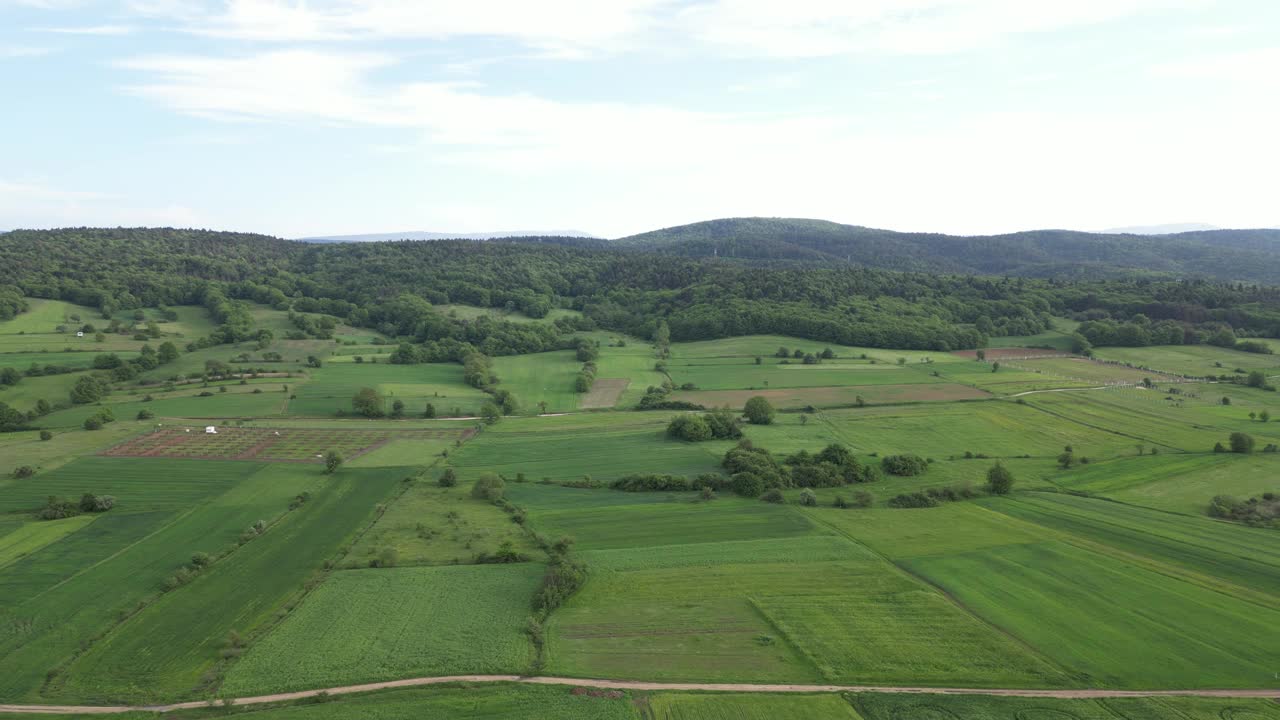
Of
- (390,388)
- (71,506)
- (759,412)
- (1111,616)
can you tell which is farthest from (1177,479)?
(71,506)

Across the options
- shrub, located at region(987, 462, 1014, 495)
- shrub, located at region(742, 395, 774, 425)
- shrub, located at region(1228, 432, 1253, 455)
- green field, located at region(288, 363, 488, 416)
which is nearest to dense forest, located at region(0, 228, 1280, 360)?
green field, located at region(288, 363, 488, 416)

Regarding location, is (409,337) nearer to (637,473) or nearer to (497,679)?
(637,473)

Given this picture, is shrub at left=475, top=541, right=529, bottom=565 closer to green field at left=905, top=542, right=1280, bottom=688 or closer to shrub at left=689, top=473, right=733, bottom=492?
shrub at left=689, top=473, right=733, bottom=492

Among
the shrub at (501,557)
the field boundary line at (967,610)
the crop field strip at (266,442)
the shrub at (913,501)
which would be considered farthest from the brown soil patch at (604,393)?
the field boundary line at (967,610)

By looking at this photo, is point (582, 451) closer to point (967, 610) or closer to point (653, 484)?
point (653, 484)

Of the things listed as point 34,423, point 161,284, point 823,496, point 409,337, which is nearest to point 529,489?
point 823,496
